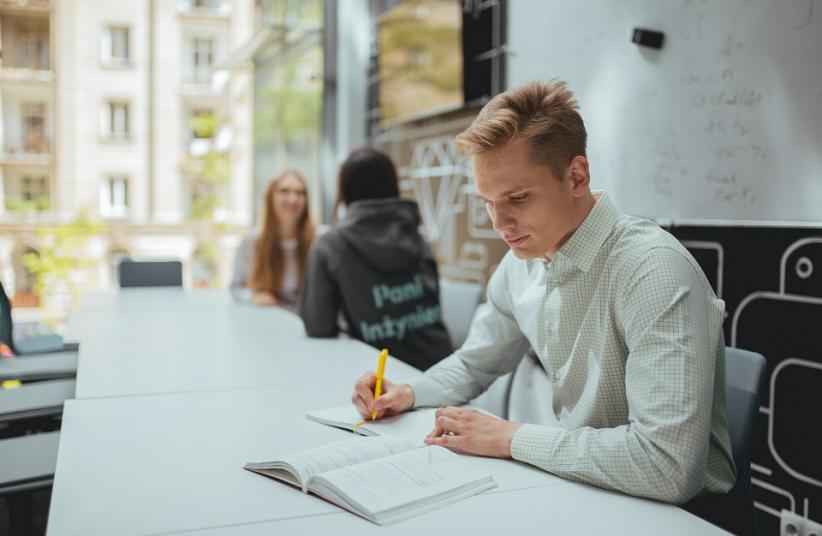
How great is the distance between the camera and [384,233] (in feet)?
8.71

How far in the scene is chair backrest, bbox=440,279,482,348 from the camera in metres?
3.02

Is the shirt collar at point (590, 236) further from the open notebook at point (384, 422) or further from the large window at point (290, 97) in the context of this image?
the large window at point (290, 97)

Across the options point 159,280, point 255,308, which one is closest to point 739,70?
point 255,308

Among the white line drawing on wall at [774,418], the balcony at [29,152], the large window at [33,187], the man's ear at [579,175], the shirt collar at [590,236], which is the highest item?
the balcony at [29,152]

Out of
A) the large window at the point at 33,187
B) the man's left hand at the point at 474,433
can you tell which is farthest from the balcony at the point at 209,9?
the man's left hand at the point at 474,433

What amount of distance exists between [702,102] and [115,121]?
479 centimetres

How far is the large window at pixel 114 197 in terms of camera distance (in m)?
5.74

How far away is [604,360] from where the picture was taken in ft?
4.18

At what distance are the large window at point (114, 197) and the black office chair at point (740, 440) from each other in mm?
5248

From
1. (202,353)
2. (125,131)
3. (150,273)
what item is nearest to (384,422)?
(202,353)

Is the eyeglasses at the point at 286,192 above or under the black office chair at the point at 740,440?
above

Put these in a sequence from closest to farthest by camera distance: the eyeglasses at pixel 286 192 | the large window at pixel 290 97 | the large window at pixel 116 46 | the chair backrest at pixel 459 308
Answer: the chair backrest at pixel 459 308 < the eyeglasses at pixel 286 192 < the large window at pixel 116 46 < the large window at pixel 290 97

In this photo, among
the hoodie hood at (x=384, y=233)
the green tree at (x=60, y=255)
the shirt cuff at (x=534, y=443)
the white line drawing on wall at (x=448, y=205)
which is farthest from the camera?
the green tree at (x=60, y=255)

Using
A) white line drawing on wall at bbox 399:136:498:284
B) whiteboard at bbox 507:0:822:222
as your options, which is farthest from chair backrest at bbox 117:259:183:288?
whiteboard at bbox 507:0:822:222
